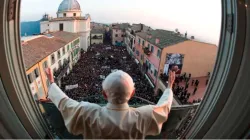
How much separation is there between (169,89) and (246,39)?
1.79 ft

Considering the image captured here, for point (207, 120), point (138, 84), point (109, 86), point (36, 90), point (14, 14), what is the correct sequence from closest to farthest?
1. point (109, 86)
2. point (14, 14)
3. point (207, 120)
4. point (36, 90)
5. point (138, 84)

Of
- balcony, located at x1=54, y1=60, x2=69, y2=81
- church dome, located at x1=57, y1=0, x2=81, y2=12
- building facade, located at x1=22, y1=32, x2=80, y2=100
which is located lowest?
balcony, located at x1=54, y1=60, x2=69, y2=81

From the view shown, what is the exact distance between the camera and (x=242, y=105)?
1.04 m

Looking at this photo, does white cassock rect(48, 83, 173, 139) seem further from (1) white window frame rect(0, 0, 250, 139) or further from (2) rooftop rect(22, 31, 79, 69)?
(2) rooftop rect(22, 31, 79, 69)

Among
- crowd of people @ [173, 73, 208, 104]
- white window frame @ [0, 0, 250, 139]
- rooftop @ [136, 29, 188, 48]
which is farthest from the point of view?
rooftop @ [136, 29, 188, 48]

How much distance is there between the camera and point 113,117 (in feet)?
3.07

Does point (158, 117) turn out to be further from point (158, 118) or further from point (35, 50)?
point (35, 50)

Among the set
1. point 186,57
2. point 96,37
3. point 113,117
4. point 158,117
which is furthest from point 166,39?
point 96,37

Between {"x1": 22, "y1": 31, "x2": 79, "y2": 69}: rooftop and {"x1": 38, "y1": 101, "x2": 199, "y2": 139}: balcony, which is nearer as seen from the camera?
{"x1": 38, "y1": 101, "x2": 199, "y2": 139}: balcony

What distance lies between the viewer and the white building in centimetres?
2193

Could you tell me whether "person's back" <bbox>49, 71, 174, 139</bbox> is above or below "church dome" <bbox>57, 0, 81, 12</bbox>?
below

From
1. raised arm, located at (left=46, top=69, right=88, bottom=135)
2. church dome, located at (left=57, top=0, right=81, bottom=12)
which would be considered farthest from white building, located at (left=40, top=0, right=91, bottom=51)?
raised arm, located at (left=46, top=69, right=88, bottom=135)

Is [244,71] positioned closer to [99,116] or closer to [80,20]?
[99,116]

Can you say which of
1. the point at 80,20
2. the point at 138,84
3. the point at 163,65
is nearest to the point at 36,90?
the point at 138,84
